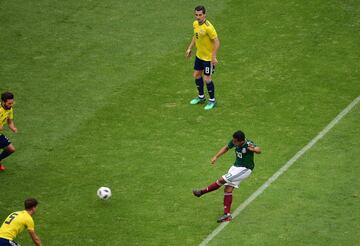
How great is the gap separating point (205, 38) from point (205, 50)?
356mm

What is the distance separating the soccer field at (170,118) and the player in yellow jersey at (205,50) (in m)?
0.73

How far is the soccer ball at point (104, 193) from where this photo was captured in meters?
17.1

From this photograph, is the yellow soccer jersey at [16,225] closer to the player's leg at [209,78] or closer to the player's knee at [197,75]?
the player's leg at [209,78]

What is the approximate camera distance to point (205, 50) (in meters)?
20.8

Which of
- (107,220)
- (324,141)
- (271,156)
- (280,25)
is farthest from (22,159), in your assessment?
(280,25)

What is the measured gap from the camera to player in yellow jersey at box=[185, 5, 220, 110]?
802 inches

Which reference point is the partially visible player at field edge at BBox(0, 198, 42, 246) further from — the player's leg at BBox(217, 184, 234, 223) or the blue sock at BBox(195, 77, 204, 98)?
the blue sock at BBox(195, 77, 204, 98)

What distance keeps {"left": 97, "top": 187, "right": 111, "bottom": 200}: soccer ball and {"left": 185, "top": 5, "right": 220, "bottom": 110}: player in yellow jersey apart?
5.06 m

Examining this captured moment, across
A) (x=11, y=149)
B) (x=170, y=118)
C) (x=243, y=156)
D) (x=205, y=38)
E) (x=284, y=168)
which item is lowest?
(x=284, y=168)

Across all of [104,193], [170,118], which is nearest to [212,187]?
[104,193]

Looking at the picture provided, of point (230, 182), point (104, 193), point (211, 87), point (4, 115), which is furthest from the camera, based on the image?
point (211, 87)

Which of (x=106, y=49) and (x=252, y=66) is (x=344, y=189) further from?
(x=106, y=49)

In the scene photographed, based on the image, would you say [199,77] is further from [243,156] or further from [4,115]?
[4,115]

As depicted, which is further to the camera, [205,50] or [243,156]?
[205,50]
